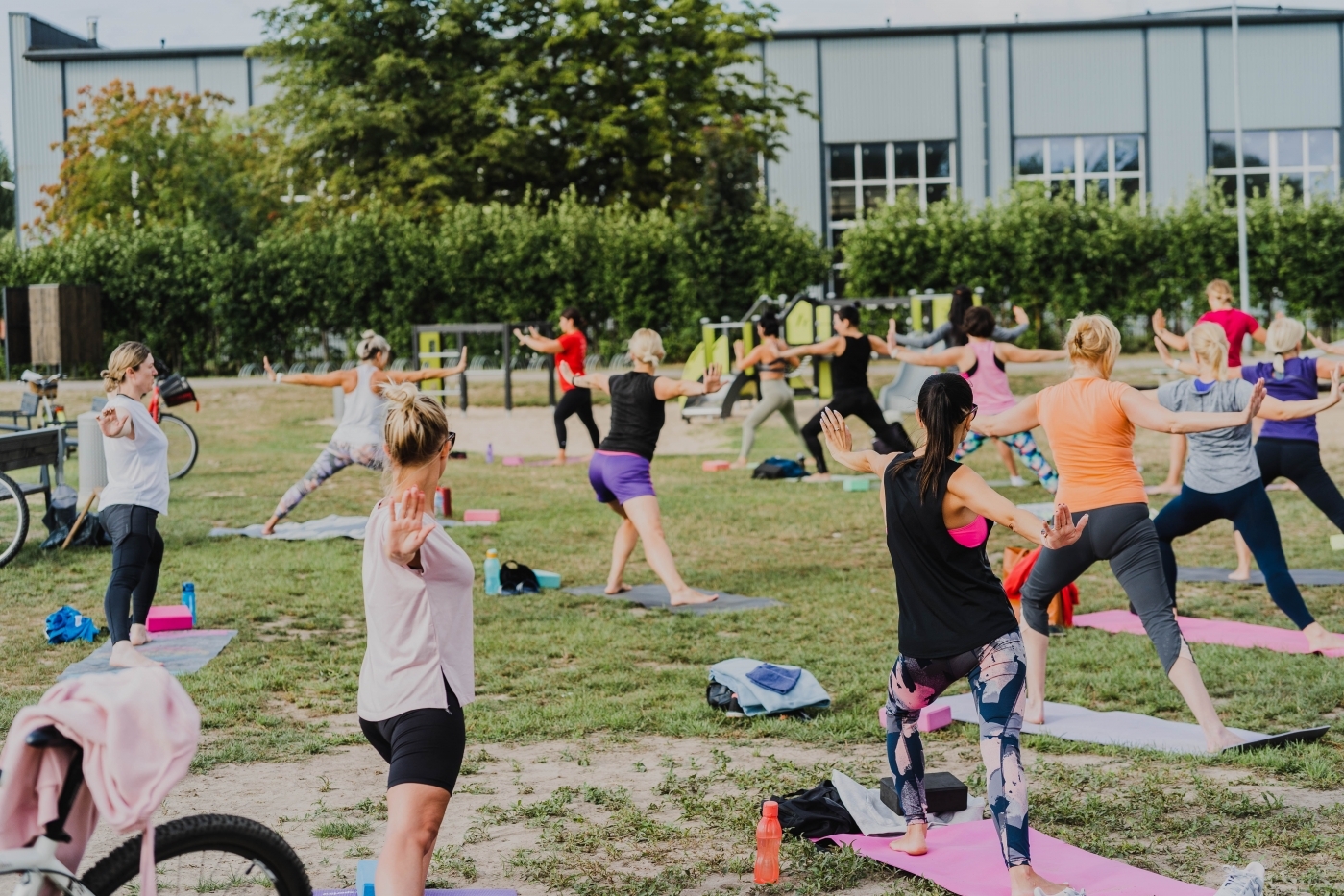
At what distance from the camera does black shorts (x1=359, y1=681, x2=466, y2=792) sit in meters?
3.80

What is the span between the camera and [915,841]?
16.1ft

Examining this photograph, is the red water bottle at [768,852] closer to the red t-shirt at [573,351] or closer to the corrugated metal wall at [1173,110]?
the red t-shirt at [573,351]

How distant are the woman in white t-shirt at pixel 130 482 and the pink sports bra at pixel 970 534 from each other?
199 inches

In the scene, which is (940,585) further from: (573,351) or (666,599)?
(573,351)

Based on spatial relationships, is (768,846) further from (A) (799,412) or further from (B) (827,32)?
(B) (827,32)

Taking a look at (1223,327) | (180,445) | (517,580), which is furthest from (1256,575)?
(180,445)

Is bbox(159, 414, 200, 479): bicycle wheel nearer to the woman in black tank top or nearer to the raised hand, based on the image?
the woman in black tank top

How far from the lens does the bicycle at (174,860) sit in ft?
9.84

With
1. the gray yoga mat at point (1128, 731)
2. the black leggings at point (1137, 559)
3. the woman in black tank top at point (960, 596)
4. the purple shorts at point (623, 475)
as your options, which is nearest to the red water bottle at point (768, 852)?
the woman in black tank top at point (960, 596)

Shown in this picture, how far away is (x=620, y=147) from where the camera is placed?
36.3 meters

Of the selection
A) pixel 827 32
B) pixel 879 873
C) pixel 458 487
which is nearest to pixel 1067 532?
pixel 879 873

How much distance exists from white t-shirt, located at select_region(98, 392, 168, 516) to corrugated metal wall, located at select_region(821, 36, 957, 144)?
37.4 meters

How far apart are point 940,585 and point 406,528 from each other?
1803mm

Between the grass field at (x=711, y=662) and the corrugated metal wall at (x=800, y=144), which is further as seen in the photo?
the corrugated metal wall at (x=800, y=144)
